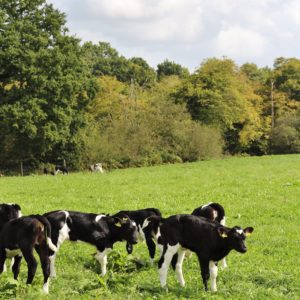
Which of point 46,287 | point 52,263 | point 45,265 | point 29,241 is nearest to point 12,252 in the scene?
point 29,241

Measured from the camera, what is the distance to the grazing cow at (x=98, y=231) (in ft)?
37.9

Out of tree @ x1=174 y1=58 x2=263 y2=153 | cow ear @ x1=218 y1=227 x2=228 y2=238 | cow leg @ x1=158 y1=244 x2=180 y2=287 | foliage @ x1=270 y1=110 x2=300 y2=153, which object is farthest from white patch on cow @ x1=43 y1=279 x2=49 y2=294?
foliage @ x1=270 y1=110 x2=300 y2=153

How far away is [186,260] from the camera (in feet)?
40.9

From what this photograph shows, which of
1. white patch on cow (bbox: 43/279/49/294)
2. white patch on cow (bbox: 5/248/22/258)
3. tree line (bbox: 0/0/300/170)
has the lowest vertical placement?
white patch on cow (bbox: 43/279/49/294)

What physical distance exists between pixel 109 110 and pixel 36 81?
719 inches

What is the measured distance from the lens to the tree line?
47656mm

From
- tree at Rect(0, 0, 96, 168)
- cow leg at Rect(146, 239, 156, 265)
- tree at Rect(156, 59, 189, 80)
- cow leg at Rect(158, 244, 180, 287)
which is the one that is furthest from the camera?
tree at Rect(156, 59, 189, 80)

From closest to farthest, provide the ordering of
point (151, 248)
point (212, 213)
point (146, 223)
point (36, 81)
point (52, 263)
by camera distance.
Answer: point (52, 263) < point (146, 223) < point (151, 248) < point (212, 213) < point (36, 81)

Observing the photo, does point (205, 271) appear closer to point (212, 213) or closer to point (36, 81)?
point (212, 213)

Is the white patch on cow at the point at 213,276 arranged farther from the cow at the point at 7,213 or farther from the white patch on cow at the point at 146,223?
the cow at the point at 7,213

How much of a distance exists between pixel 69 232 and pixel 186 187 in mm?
16409

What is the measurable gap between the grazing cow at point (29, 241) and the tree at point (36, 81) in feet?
120

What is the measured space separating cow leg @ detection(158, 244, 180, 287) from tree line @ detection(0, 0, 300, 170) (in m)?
37.5

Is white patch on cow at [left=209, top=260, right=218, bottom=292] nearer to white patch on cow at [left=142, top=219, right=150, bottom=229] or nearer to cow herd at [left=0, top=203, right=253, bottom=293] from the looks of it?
cow herd at [left=0, top=203, right=253, bottom=293]
